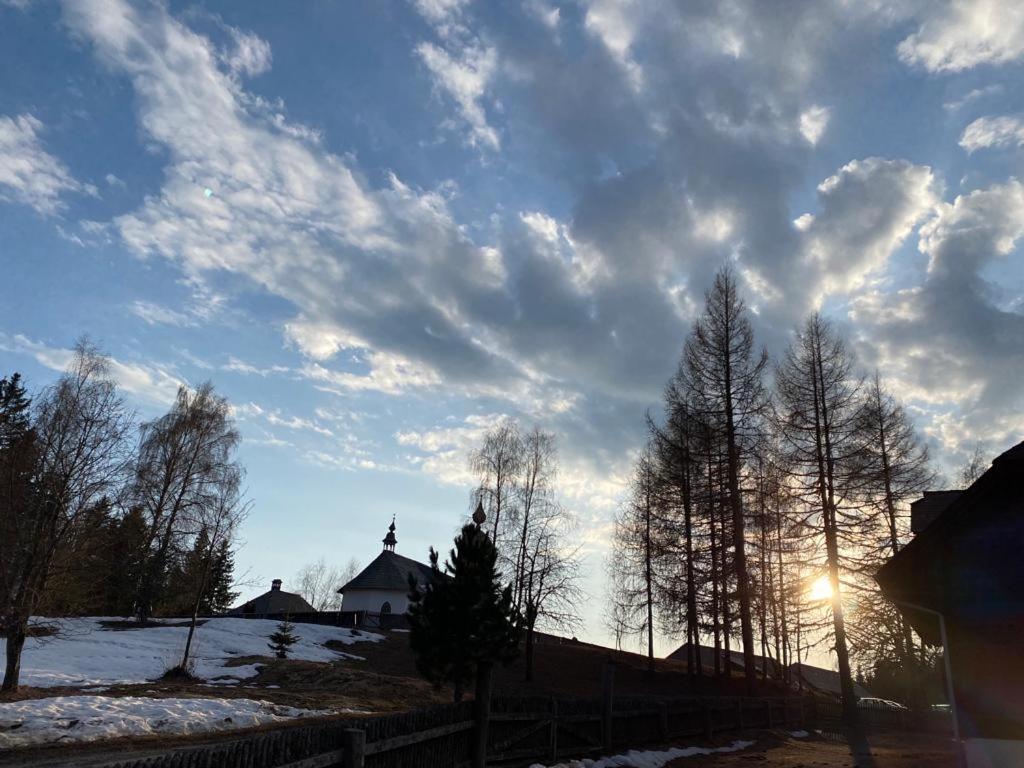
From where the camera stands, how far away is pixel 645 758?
1395 cm

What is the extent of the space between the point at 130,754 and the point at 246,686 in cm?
1018

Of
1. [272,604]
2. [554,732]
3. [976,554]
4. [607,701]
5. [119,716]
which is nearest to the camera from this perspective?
[976,554]

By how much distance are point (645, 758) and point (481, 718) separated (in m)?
5.46

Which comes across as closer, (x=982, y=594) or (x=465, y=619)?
(x=982, y=594)

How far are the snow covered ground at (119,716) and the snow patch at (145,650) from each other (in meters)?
4.40

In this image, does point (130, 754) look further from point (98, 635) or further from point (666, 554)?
point (666, 554)

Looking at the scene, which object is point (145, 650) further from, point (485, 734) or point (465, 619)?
point (485, 734)

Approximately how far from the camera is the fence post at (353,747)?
7.27 meters

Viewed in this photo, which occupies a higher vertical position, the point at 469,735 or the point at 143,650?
the point at 143,650

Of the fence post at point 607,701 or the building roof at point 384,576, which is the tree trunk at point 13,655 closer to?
the fence post at point 607,701

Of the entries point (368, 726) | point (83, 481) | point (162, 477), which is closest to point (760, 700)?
point (368, 726)

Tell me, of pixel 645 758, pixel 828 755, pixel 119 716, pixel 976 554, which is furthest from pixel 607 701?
pixel 119 716

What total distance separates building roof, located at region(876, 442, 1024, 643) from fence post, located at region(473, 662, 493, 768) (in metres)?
6.09

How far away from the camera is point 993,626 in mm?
8312
